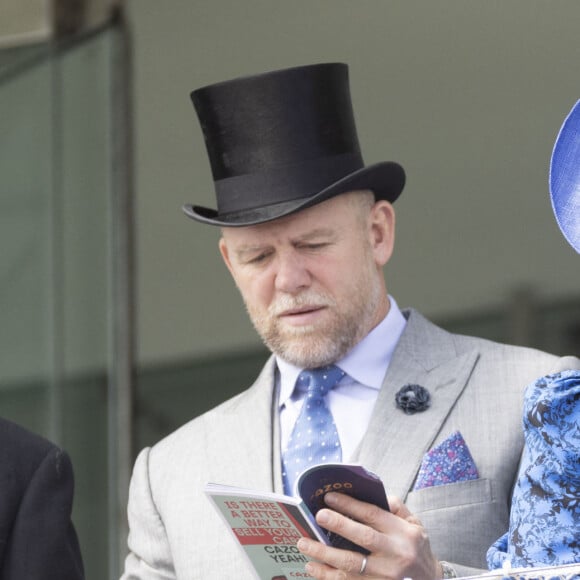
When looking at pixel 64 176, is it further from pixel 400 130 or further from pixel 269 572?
pixel 269 572

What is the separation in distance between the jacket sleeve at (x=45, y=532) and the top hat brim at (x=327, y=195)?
563 mm

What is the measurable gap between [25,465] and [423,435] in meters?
0.73

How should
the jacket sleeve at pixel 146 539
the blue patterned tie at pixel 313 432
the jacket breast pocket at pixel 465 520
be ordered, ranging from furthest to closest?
the jacket sleeve at pixel 146 539 < the blue patterned tie at pixel 313 432 < the jacket breast pocket at pixel 465 520

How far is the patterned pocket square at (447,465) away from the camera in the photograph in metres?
2.55

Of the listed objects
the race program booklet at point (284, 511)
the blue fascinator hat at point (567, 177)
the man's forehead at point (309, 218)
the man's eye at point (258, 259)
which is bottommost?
the race program booklet at point (284, 511)

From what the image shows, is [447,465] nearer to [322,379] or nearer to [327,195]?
[322,379]

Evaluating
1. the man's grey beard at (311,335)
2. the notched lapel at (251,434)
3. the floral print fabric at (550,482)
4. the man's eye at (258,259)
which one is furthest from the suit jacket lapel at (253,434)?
the floral print fabric at (550,482)

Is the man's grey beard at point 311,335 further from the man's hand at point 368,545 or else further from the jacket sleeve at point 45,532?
the man's hand at point 368,545

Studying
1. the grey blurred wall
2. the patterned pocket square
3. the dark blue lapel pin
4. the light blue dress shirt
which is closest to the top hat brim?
the light blue dress shirt

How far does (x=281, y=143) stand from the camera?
9.30ft

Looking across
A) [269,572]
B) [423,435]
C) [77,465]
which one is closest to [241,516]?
[269,572]

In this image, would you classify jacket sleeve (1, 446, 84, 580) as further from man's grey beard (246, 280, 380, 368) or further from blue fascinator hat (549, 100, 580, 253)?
blue fascinator hat (549, 100, 580, 253)

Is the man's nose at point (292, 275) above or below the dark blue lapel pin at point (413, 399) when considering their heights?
above

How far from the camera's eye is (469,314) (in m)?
6.29
